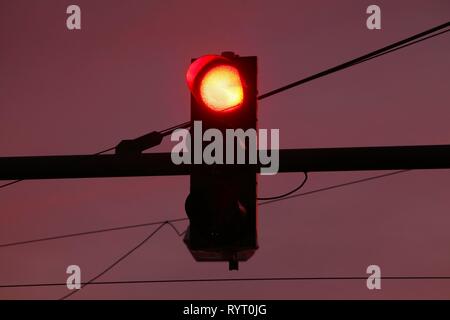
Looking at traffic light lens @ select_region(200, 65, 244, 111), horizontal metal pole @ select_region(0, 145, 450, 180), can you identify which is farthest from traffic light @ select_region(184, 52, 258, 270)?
horizontal metal pole @ select_region(0, 145, 450, 180)

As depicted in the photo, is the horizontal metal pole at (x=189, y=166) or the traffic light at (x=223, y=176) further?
the horizontal metal pole at (x=189, y=166)

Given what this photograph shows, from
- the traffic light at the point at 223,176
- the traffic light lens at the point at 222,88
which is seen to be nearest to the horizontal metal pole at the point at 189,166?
the traffic light at the point at 223,176

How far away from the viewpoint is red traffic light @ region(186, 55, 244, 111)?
→ 2416mm

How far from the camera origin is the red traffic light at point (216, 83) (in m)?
2.42

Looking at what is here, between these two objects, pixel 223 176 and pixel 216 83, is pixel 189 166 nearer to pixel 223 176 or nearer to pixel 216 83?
pixel 223 176

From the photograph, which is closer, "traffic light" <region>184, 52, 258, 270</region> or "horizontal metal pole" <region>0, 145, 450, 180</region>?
"traffic light" <region>184, 52, 258, 270</region>

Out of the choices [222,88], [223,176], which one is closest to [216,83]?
[222,88]

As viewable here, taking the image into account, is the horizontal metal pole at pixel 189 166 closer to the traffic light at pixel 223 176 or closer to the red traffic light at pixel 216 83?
the traffic light at pixel 223 176

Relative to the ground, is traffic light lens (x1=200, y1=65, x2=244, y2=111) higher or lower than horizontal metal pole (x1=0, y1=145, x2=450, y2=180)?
higher

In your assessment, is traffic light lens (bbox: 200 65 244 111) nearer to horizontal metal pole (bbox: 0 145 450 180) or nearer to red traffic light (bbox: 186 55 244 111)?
red traffic light (bbox: 186 55 244 111)
